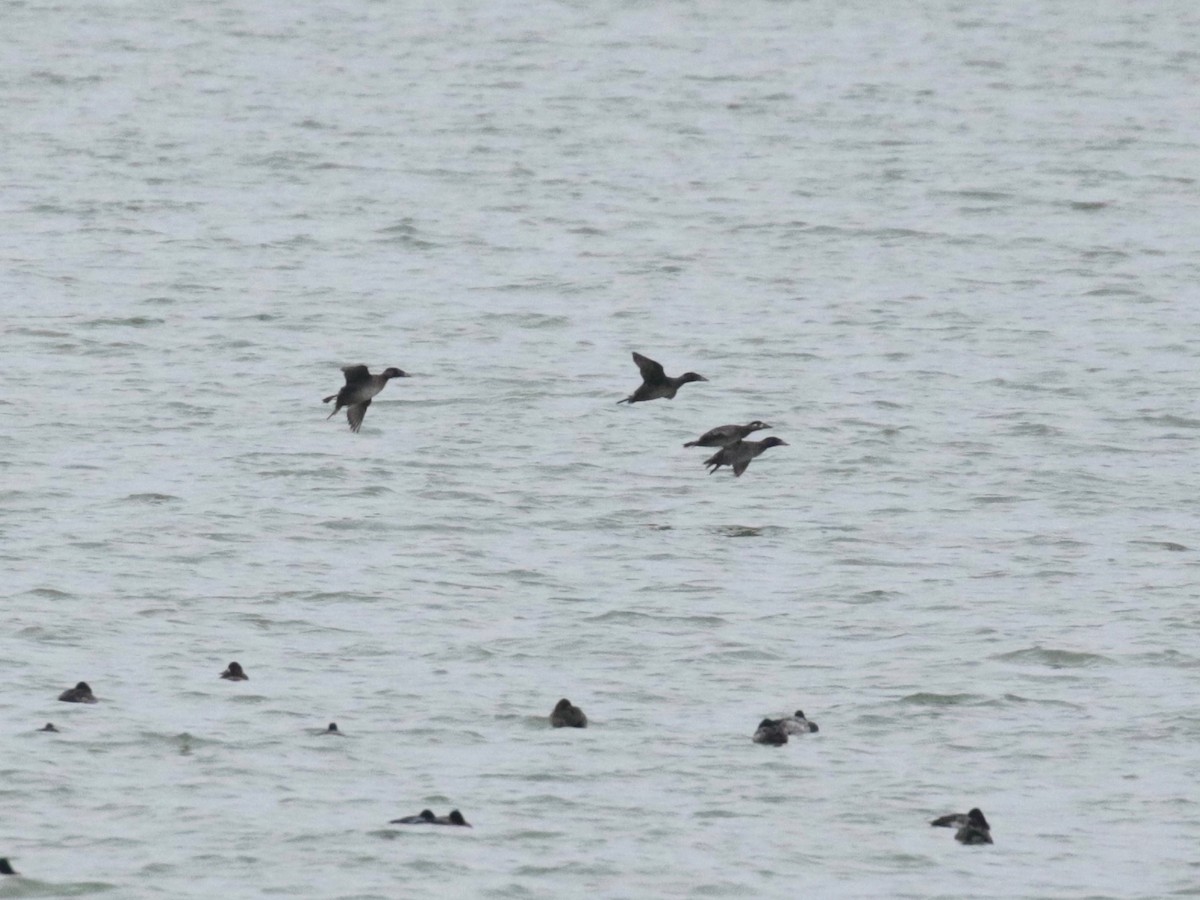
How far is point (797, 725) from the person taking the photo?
20.6m

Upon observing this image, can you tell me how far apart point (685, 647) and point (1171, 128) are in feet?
140

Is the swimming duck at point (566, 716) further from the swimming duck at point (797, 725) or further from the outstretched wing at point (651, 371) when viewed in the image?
the outstretched wing at point (651, 371)

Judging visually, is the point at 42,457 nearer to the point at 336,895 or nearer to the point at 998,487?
the point at 998,487

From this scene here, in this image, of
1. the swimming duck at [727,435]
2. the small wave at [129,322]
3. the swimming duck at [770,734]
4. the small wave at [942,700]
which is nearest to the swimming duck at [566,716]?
the swimming duck at [770,734]

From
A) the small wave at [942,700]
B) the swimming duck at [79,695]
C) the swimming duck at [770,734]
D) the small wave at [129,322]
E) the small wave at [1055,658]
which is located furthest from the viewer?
the small wave at [129,322]

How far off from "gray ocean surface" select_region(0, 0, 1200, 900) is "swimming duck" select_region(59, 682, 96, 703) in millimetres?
129

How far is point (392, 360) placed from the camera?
3722 cm

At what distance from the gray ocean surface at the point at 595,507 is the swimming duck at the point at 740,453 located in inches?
12.9

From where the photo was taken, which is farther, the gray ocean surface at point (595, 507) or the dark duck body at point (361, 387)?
the dark duck body at point (361, 387)

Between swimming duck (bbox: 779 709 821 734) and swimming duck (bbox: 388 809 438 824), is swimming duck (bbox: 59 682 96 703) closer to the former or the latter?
swimming duck (bbox: 388 809 438 824)

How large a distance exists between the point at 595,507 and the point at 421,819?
34.6ft

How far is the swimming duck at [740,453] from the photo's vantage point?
2933 cm

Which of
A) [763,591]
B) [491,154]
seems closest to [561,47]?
[491,154]

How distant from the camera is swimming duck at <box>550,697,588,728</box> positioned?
67.4 feet
